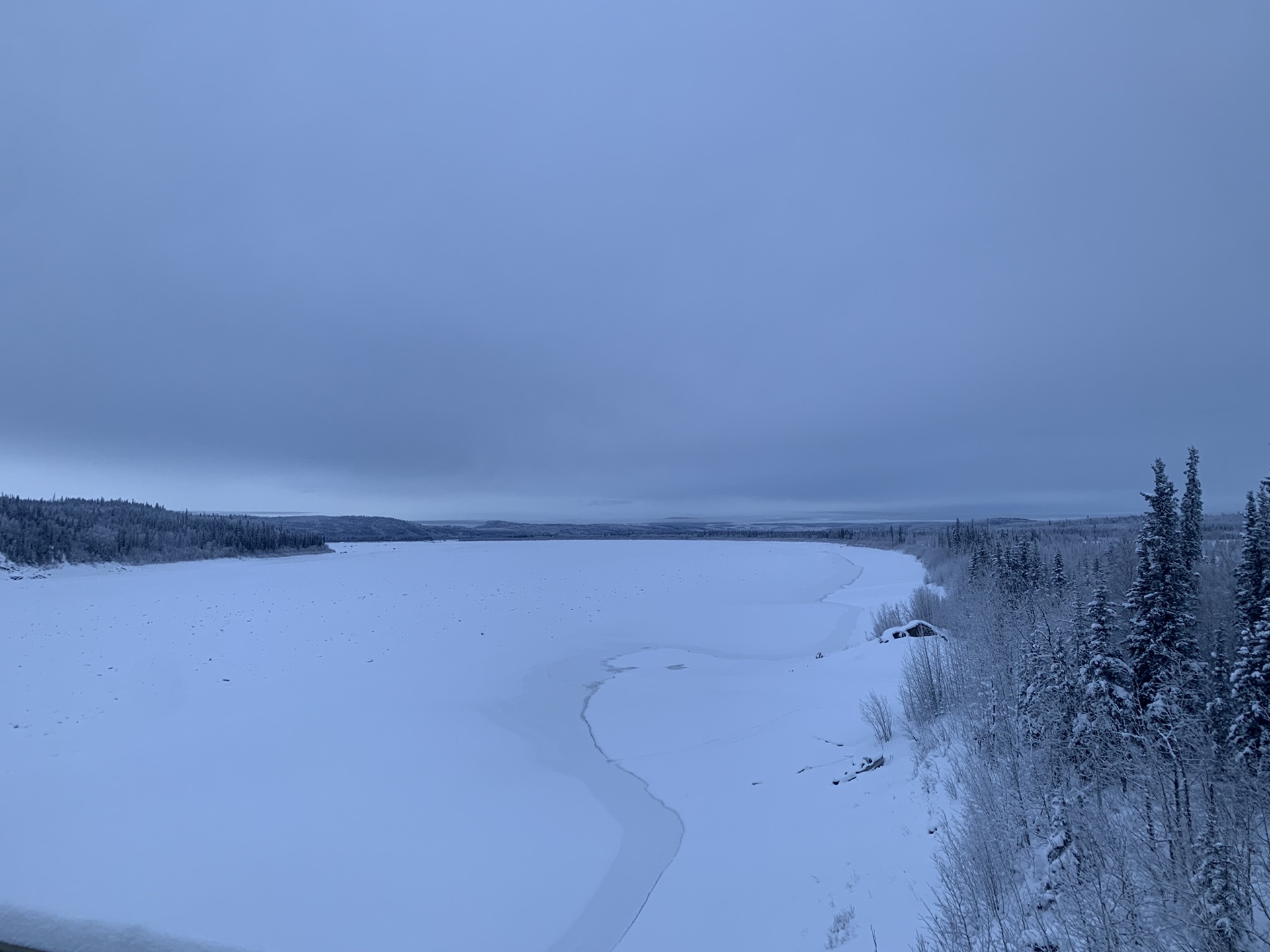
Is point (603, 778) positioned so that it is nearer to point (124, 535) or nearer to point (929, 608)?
point (929, 608)

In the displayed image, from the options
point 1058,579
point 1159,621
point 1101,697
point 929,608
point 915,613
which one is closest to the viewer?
point 1101,697

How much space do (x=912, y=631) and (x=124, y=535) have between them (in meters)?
86.8

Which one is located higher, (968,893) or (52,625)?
(968,893)

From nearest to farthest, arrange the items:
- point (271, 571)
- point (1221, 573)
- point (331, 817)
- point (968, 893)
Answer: point (968, 893) → point (331, 817) → point (1221, 573) → point (271, 571)

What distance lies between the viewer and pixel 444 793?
36.7ft

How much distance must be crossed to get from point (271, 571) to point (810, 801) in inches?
2390

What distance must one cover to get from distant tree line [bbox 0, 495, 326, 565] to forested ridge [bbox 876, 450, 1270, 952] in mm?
77166

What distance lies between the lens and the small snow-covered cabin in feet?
62.1

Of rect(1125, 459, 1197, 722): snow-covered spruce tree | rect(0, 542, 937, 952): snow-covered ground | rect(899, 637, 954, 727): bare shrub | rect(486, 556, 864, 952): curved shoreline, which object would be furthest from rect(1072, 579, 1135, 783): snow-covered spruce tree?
rect(486, 556, 864, 952): curved shoreline

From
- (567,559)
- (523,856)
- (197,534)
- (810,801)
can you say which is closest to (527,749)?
(523,856)

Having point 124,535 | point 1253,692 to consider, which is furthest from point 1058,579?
point 124,535

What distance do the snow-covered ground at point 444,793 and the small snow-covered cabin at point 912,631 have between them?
2.28 ft

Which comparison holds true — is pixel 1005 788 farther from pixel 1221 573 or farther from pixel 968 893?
pixel 1221 573

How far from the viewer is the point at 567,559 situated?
261 ft
